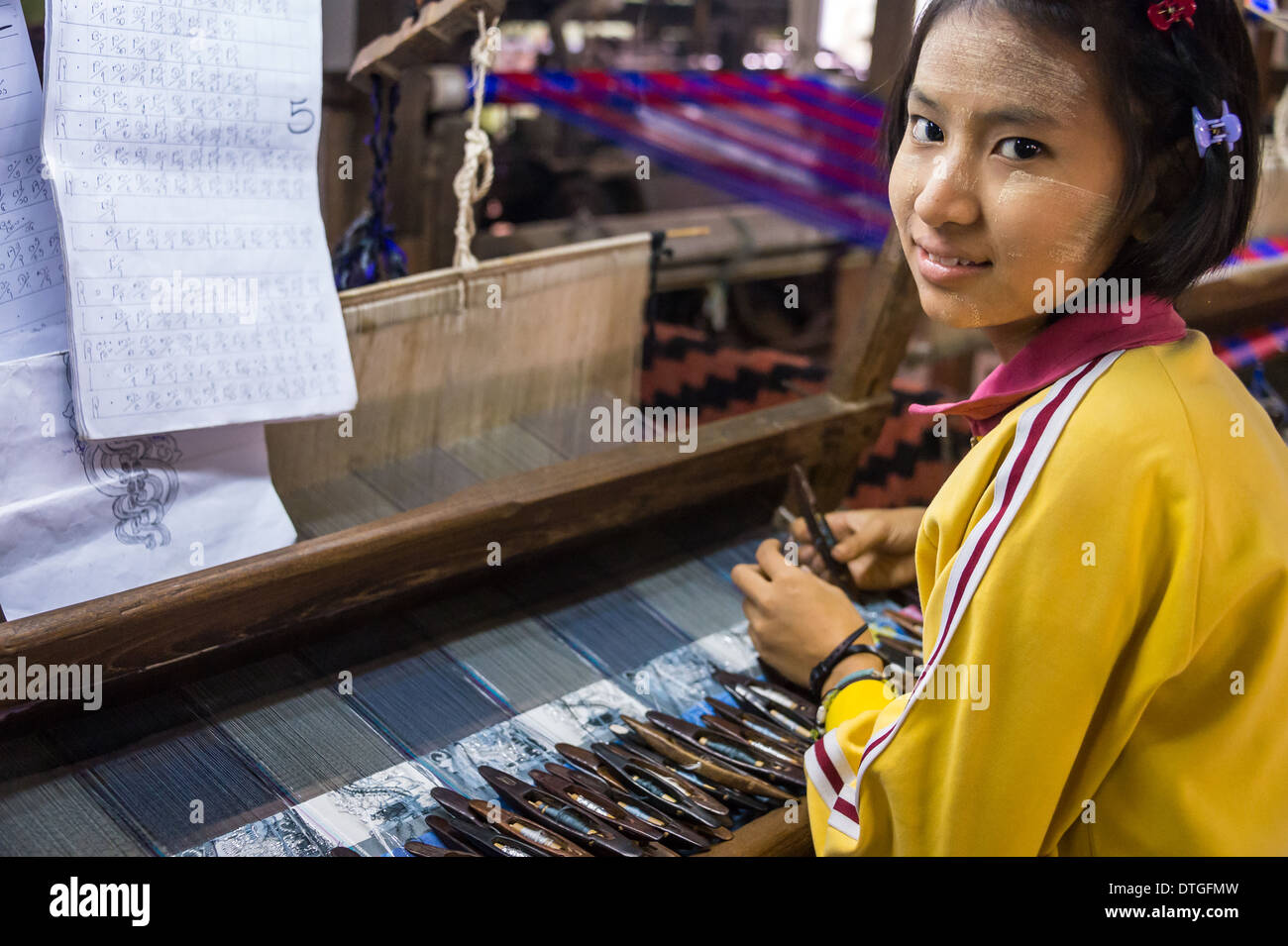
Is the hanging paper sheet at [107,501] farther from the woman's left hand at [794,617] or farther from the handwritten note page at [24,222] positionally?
the woman's left hand at [794,617]

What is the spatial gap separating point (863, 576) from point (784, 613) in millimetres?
240

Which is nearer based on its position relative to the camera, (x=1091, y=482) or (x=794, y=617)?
(x=1091, y=482)

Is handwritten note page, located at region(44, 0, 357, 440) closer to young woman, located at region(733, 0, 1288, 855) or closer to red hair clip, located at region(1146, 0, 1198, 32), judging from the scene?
young woman, located at region(733, 0, 1288, 855)

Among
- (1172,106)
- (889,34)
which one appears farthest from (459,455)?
(889,34)

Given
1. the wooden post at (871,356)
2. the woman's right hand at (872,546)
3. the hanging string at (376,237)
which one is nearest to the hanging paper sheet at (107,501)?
the hanging string at (376,237)

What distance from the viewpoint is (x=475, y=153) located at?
55.2 inches

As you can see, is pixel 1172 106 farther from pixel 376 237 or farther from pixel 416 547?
pixel 376 237

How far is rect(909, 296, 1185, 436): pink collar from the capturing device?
91cm

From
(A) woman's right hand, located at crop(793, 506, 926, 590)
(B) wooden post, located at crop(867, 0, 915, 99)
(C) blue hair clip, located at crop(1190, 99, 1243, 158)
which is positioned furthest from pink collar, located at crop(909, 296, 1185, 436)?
(B) wooden post, located at crop(867, 0, 915, 99)

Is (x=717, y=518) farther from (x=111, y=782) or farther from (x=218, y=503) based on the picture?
(x=111, y=782)

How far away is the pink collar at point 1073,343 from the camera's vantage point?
911 millimetres

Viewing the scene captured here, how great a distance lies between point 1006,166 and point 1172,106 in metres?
0.13
